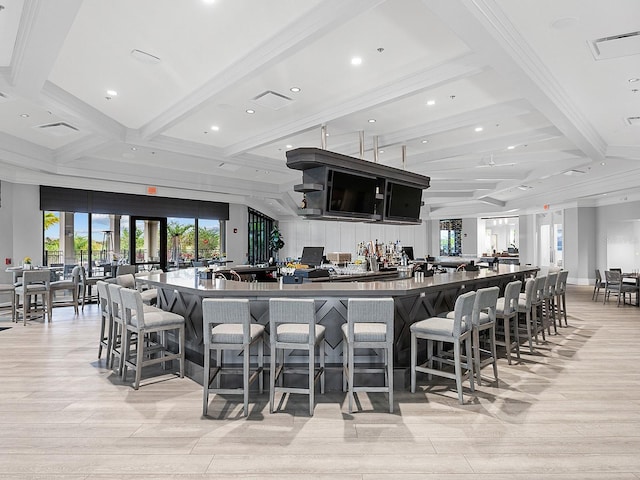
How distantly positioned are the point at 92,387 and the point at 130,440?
1.48 m

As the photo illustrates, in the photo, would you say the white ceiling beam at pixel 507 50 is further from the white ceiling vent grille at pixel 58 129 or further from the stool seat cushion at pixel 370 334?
the white ceiling vent grille at pixel 58 129

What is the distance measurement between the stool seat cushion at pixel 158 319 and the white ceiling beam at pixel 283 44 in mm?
2496

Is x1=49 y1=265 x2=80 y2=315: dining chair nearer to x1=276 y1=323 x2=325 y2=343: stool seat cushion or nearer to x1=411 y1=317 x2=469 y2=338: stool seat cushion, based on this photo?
x1=276 y1=323 x2=325 y2=343: stool seat cushion

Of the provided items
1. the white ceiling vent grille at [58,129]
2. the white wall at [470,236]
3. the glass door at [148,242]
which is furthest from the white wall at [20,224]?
the white wall at [470,236]

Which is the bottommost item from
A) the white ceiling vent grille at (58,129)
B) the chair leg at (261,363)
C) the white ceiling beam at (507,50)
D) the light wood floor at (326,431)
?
the light wood floor at (326,431)

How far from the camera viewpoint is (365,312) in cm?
355

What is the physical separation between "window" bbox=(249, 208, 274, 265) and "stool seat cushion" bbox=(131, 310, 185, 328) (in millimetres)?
9589

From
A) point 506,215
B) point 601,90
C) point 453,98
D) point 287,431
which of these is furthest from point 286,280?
point 506,215

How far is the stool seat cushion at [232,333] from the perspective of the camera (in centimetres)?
360

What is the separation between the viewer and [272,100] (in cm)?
534

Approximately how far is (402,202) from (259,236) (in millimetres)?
8965

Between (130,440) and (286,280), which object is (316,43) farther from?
(130,440)

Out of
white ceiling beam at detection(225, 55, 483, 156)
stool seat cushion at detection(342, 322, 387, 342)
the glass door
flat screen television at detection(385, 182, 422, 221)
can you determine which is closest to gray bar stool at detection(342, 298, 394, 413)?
stool seat cushion at detection(342, 322, 387, 342)

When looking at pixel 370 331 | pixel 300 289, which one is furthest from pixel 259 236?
pixel 370 331
